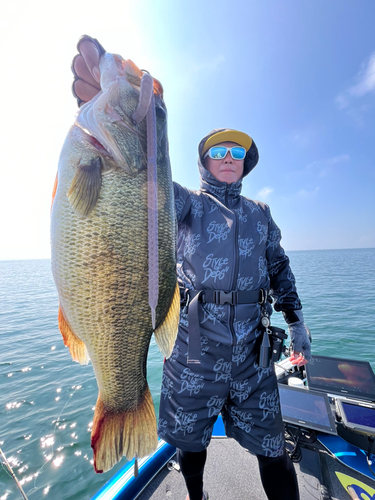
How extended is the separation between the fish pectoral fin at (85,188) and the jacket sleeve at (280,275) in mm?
1567

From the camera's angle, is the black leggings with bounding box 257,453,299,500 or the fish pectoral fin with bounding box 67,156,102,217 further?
the black leggings with bounding box 257,453,299,500

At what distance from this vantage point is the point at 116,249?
1.11m

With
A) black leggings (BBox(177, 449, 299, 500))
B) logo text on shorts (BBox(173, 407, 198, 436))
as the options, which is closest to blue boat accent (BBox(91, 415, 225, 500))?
black leggings (BBox(177, 449, 299, 500))

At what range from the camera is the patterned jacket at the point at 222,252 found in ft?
5.81

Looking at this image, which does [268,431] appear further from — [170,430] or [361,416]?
[361,416]

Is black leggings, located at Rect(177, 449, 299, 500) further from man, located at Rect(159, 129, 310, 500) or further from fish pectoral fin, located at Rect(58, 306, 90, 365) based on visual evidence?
fish pectoral fin, located at Rect(58, 306, 90, 365)

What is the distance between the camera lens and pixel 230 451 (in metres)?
2.83

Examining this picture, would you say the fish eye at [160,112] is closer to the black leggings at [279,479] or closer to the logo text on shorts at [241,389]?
the logo text on shorts at [241,389]

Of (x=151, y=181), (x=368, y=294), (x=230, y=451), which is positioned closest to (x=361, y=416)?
(x=230, y=451)

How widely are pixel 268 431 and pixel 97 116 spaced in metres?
2.21

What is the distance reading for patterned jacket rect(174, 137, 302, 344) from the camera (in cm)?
177

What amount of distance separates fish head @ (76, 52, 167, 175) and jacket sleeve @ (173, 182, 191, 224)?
58 cm

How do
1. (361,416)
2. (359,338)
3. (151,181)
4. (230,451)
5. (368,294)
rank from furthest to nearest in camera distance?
(368,294)
(359,338)
(230,451)
(361,416)
(151,181)

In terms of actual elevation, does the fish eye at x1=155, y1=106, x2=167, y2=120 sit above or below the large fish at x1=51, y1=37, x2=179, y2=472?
above
